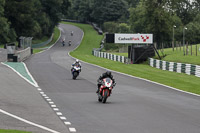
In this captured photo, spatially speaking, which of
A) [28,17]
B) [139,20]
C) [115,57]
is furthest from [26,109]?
[139,20]

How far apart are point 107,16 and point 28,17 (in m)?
52.9

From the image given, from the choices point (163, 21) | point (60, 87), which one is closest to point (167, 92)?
point (60, 87)

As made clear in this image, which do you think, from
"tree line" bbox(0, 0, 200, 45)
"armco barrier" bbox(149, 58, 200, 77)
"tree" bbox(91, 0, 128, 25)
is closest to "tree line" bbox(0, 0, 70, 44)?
"tree line" bbox(0, 0, 200, 45)

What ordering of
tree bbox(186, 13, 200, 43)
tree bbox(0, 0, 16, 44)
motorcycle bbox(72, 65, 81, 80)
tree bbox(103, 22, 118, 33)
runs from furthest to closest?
tree bbox(103, 22, 118, 33) → tree bbox(186, 13, 200, 43) → tree bbox(0, 0, 16, 44) → motorcycle bbox(72, 65, 81, 80)

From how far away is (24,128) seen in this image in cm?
1148

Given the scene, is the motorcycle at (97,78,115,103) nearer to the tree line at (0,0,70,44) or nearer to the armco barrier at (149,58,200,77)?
the armco barrier at (149,58,200,77)

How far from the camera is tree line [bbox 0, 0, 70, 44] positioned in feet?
291

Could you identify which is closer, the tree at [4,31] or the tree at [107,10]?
the tree at [4,31]

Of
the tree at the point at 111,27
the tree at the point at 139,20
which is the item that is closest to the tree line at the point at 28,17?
the tree at the point at 111,27

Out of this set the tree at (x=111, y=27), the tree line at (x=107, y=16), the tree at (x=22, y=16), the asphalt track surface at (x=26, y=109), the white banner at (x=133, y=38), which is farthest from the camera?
the tree at (x=111, y=27)

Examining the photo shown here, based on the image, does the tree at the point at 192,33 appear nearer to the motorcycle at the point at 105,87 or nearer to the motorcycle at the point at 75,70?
the motorcycle at the point at 75,70

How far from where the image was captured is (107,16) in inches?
5659

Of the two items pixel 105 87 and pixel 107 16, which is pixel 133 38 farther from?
pixel 107 16

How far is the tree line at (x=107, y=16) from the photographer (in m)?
95.8
